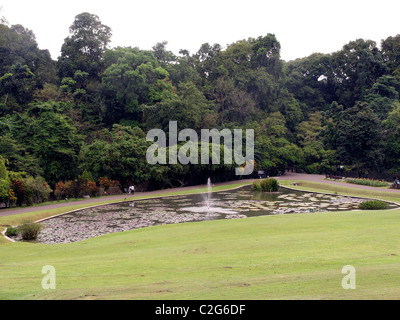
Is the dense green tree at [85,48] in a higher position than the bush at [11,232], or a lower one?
higher

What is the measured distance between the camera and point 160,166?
36.8 metres

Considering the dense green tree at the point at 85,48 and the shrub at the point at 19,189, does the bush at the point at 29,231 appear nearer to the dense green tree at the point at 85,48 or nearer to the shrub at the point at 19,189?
the shrub at the point at 19,189

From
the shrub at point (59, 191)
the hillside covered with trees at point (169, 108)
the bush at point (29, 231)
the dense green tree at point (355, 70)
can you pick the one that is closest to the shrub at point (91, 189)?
the hillside covered with trees at point (169, 108)

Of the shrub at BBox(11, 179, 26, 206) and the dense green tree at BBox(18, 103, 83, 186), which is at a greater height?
Answer: the dense green tree at BBox(18, 103, 83, 186)

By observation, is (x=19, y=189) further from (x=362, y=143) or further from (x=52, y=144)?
(x=362, y=143)

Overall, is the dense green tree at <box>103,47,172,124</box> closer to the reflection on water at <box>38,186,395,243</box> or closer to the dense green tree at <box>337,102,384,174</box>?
the reflection on water at <box>38,186,395,243</box>

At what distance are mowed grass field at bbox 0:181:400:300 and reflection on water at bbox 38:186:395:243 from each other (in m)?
3.37

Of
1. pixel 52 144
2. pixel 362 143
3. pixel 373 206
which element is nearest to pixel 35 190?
pixel 52 144

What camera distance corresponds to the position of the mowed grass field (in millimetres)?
6371

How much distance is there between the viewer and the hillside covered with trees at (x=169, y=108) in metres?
34.3

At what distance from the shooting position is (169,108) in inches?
1778

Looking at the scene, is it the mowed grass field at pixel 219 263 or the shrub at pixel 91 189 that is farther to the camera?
the shrub at pixel 91 189

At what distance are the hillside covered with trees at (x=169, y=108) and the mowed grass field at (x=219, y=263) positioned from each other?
13216mm

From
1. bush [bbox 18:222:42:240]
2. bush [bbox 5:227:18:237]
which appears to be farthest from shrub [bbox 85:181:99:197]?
bush [bbox 18:222:42:240]
